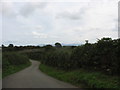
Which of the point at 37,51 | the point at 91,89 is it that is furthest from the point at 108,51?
the point at 37,51

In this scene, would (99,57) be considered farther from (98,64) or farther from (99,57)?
(98,64)

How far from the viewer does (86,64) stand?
45.5 feet

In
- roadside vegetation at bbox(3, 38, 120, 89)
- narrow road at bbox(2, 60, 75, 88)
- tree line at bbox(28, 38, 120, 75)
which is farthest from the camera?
narrow road at bbox(2, 60, 75, 88)

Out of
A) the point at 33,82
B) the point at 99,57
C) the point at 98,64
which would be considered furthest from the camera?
the point at 33,82

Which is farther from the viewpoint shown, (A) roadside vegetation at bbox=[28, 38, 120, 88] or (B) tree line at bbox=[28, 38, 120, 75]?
(B) tree line at bbox=[28, 38, 120, 75]

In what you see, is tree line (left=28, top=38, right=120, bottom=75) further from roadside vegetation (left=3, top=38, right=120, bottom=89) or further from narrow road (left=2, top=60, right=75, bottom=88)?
narrow road (left=2, top=60, right=75, bottom=88)

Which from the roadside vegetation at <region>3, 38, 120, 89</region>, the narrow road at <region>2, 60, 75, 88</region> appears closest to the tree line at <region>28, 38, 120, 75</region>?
the roadside vegetation at <region>3, 38, 120, 89</region>

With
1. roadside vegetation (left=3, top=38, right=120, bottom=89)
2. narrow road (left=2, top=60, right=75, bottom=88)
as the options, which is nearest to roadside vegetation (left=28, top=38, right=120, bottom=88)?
roadside vegetation (left=3, top=38, right=120, bottom=89)

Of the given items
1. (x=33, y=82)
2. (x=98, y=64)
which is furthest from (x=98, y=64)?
(x=33, y=82)

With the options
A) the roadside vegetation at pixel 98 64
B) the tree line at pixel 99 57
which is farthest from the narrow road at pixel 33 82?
the tree line at pixel 99 57

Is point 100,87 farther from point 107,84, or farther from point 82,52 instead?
point 82,52

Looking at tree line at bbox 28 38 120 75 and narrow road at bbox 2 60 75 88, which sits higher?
Answer: tree line at bbox 28 38 120 75

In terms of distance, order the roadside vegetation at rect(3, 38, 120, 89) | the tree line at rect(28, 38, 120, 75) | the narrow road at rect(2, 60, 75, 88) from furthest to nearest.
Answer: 1. the narrow road at rect(2, 60, 75, 88)
2. the tree line at rect(28, 38, 120, 75)
3. the roadside vegetation at rect(3, 38, 120, 89)

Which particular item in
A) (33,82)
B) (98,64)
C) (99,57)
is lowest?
(33,82)
